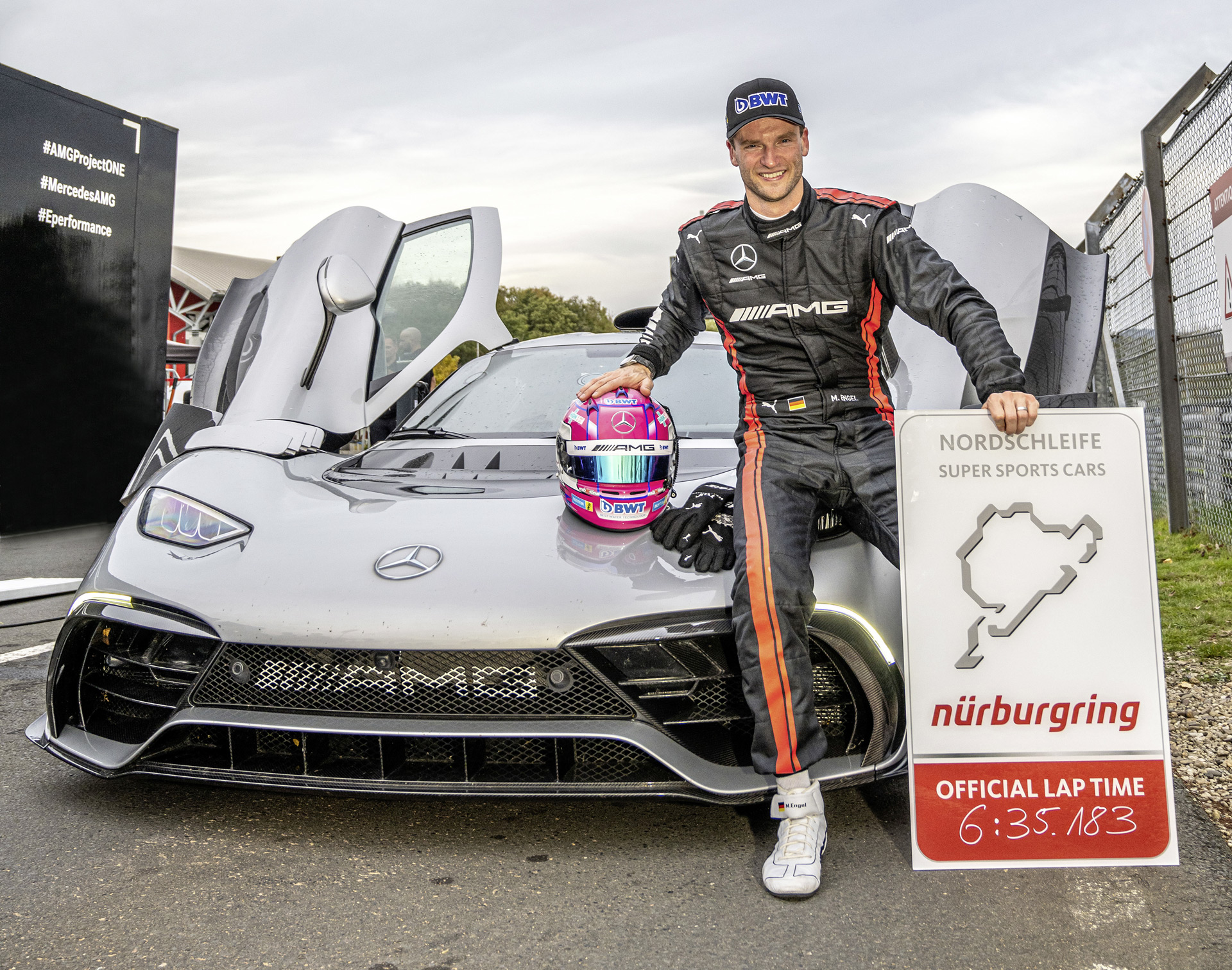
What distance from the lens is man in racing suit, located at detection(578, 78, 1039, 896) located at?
89.5 inches

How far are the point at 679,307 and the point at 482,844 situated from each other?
1.43 m

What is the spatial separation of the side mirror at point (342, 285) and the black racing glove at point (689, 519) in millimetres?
1660

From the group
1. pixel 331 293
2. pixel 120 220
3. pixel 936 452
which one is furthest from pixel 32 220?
pixel 936 452

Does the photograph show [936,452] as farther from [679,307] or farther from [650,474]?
[679,307]

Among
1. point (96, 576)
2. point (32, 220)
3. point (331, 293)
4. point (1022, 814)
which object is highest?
point (32, 220)

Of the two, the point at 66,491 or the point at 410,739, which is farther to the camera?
the point at 66,491

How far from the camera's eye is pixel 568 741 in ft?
7.75

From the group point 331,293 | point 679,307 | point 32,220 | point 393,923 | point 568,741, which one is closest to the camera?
point 393,923

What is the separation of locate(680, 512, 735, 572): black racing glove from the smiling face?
0.79 metres

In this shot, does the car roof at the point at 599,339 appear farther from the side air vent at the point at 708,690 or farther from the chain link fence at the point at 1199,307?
the chain link fence at the point at 1199,307

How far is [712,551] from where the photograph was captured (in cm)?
245

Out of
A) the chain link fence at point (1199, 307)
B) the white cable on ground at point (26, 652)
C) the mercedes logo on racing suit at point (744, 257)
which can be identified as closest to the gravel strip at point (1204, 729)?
the mercedes logo on racing suit at point (744, 257)

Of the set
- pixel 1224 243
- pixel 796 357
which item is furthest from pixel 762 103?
pixel 1224 243

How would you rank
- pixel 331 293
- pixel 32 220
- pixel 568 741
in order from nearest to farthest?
pixel 568 741, pixel 331 293, pixel 32 220
